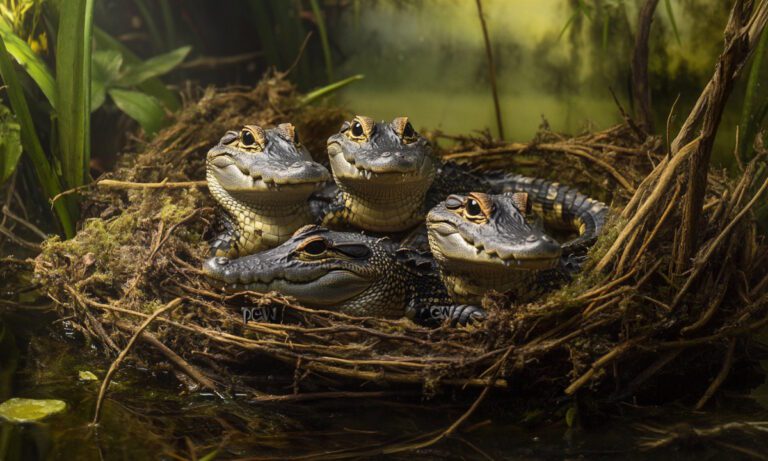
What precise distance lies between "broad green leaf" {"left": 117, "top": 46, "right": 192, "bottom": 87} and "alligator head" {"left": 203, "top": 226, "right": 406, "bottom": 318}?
186 cm

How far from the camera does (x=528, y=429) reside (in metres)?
2.58

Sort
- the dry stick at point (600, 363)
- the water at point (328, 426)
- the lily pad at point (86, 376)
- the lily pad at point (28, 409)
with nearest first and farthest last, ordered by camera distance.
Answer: the water at point (328, 426) → the dry stick at point (600, 363) → the lily pad at point (28, 409) → the lily pad at point (86, 376)

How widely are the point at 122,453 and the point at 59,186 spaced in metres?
1.88

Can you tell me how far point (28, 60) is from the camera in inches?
146

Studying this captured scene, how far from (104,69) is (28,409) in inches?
90.1

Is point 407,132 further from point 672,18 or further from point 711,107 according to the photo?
point 672,18

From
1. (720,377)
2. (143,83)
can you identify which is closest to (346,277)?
(720,377)

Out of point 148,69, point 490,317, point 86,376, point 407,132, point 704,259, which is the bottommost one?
point 86,376

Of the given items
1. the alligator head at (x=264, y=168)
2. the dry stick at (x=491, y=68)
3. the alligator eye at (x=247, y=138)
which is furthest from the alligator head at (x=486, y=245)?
the dry stick at (x=491, y=68)

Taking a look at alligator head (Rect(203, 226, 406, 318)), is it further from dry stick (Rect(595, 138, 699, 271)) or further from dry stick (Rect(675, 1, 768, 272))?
dry stick (Rect(675, 1, 768, 272))

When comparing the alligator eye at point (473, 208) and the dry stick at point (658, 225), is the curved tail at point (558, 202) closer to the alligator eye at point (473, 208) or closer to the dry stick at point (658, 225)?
the alligator eye at point (473, 208)

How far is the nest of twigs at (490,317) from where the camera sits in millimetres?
2631

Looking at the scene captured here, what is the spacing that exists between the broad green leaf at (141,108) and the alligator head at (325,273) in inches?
61.3

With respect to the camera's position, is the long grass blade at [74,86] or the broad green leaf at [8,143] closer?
the long grass blade at [74,86]
